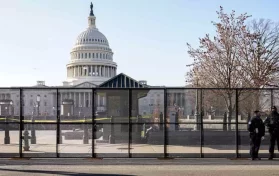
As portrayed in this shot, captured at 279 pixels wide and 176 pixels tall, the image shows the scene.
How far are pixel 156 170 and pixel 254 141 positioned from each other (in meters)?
4.45

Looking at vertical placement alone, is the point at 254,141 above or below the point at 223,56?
below

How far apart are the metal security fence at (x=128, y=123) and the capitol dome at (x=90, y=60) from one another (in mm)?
101237

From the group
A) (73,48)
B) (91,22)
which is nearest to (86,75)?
(73,48)

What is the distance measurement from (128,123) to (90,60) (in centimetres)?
11191

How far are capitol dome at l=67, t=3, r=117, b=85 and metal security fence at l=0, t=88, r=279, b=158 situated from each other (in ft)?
332

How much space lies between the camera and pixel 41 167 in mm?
12781

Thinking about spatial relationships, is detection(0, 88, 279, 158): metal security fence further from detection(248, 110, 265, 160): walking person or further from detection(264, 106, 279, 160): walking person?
detection(264, 106, 279, 160): walking person

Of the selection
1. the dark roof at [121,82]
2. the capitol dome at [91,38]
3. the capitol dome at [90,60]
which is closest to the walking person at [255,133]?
the dark roof at [121,82]

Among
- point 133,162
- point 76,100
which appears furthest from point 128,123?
point 76,100

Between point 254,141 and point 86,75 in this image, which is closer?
point 254,141

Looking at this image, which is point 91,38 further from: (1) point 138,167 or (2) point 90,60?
(1) point 138,167

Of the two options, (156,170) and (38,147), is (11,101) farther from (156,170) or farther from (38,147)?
(156,170)

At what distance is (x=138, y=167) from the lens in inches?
505

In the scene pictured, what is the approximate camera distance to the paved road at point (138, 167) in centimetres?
1174
